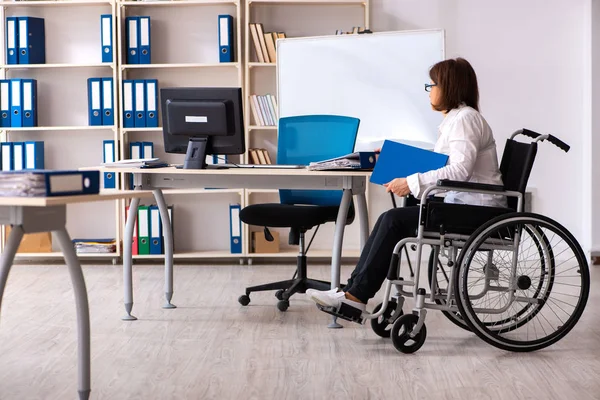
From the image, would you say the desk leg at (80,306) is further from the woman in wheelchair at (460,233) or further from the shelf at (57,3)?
the shelf at (57,3)

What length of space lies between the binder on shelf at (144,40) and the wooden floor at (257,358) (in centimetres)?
192

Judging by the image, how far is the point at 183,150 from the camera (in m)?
3.73

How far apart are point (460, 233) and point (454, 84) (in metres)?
0.61

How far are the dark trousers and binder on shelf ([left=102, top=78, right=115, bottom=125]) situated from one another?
2.93 meters

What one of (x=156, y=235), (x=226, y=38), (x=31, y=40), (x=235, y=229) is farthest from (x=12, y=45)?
(x=235, y=229)

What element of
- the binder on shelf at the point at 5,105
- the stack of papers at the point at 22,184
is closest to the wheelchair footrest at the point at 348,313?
the stack of papers at the point at 22,184

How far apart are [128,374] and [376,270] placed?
99cm

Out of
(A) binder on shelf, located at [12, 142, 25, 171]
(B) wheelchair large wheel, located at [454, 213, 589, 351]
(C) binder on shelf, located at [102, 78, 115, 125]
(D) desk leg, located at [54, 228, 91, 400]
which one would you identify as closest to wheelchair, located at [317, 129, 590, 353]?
(B) wheelchair large wheel, located at [454, 213, 589, 351]

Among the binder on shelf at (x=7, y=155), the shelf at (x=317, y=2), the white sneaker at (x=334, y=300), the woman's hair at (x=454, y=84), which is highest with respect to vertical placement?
the shelf at (x=317, y=2)

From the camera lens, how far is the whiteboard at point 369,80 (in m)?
5.02

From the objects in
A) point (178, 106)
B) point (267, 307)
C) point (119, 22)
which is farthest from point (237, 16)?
point (267, 307)

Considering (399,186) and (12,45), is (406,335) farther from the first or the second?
(12,45)

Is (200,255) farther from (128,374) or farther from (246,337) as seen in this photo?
(128,374)

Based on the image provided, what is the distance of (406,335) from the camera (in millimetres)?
3021
